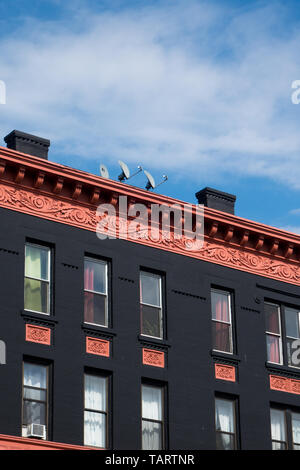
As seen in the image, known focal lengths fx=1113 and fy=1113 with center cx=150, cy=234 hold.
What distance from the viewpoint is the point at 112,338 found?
3306 centimetres

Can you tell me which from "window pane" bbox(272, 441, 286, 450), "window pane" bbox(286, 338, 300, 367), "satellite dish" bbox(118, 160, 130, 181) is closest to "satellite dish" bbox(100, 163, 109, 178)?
"satellite dish" bbox(118, 160, 130, 181)

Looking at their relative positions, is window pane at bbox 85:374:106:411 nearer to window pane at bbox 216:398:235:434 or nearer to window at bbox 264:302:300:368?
window pane at bbox 216:398:235:434

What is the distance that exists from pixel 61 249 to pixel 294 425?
10075 mm

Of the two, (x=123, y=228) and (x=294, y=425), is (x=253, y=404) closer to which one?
(x=294, y=425)

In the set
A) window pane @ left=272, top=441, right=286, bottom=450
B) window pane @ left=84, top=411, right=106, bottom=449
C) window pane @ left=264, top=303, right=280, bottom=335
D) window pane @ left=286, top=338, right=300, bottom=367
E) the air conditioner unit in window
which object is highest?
window pane @ left=264, top=303, right=280, bottom=335

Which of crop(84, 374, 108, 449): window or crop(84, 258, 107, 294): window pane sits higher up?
crop(84, 258, 107, 294): window pane

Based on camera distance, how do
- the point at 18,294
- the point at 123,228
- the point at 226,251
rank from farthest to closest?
the point at 226,251 → the point at 123,228 → the point at 18,294

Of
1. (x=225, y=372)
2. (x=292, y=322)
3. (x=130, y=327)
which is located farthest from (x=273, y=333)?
(x=130, y=327)

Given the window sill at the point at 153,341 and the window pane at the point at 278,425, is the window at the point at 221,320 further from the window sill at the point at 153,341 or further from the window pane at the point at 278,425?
the window pane at the point at 278,425

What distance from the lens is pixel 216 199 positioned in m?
38.4

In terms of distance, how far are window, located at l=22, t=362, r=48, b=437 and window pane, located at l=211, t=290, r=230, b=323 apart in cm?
694

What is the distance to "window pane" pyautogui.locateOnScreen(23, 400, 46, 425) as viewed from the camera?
100ft
